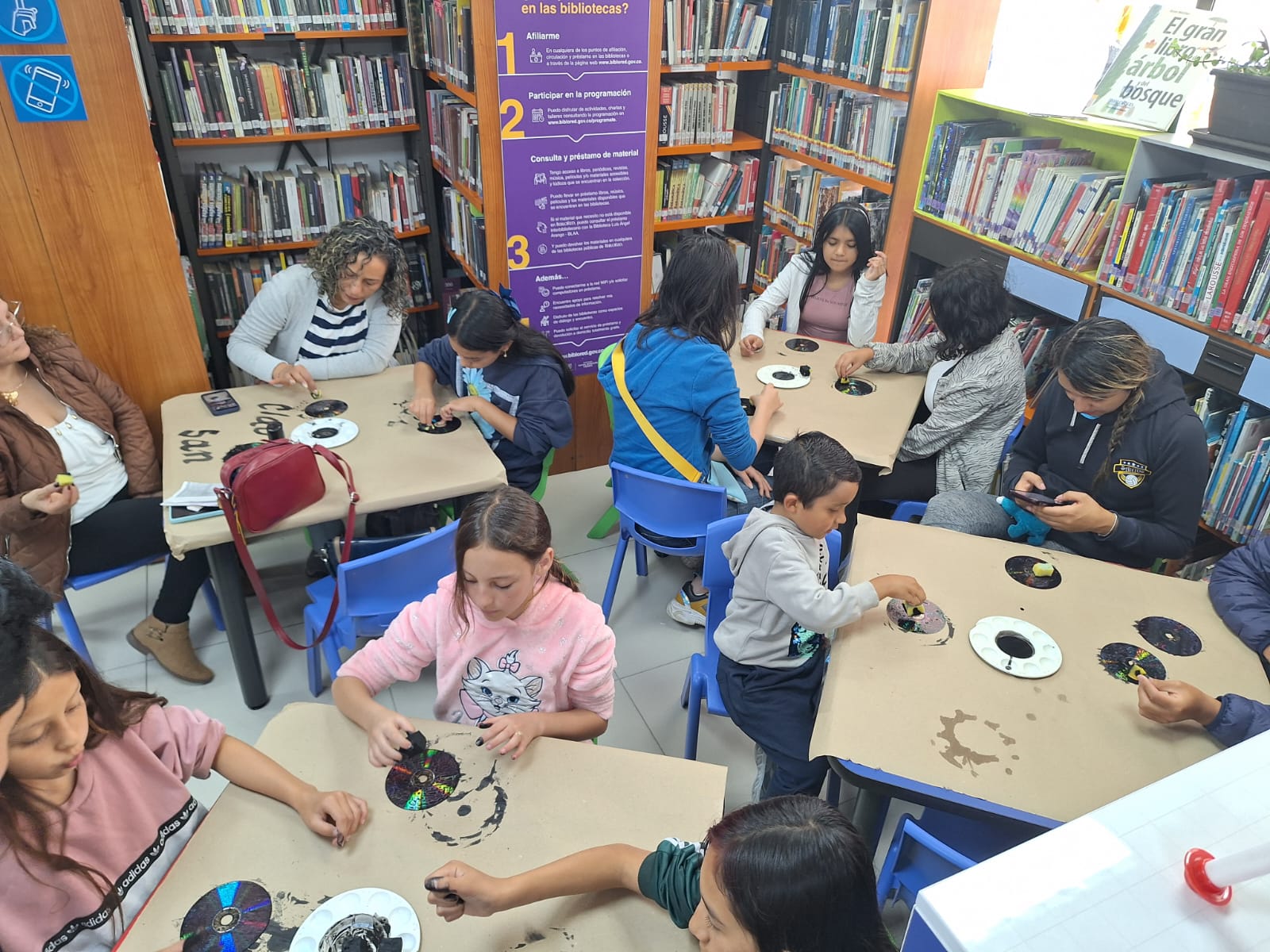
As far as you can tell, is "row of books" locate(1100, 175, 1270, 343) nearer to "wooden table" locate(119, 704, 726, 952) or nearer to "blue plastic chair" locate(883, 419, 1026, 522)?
"blue plastic chair" locate(883, 419, 1026, 522)

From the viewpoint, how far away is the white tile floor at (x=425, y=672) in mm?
2432

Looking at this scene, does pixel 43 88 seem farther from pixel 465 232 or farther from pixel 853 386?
pixel 853 386

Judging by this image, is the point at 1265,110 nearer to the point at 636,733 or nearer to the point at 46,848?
the point at 636,733

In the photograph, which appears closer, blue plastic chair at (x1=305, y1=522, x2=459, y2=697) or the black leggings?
blue plastic chair at (x1=305, y1=522, x2=459, y2=697)

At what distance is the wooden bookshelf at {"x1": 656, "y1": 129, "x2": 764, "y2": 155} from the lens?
3.77 meters

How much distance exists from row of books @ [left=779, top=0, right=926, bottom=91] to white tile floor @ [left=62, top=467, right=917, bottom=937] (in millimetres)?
2178

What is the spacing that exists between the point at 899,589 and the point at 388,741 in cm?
106

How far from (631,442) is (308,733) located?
1.48 m

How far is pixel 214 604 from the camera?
2666 millimetres

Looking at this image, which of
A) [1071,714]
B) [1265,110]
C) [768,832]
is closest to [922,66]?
[1265,110]

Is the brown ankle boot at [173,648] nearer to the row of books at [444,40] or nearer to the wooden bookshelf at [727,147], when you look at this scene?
the row of books at [444,40]

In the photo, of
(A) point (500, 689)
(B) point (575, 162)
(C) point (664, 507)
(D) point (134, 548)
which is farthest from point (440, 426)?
(B) point (575, 162)

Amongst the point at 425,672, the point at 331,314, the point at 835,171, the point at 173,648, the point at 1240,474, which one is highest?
the point at 835,171

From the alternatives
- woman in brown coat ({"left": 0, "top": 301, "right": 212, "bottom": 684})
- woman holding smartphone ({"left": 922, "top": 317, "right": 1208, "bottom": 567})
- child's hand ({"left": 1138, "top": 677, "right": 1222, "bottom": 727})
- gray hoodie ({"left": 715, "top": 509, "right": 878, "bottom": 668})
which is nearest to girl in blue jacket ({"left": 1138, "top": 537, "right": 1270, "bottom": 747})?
child's hand ({"left": 1138, "top": 677, "right": 1222, "bottom": 727})
